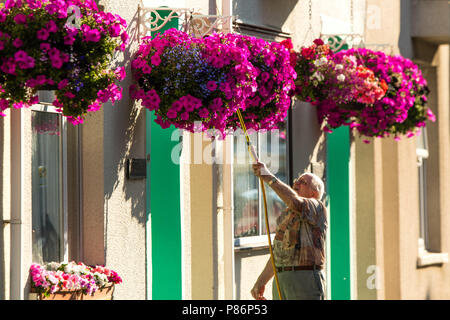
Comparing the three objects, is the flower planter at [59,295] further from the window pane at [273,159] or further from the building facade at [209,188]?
the window pane at [273,159]

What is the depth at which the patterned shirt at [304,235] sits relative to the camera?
779 centimetres

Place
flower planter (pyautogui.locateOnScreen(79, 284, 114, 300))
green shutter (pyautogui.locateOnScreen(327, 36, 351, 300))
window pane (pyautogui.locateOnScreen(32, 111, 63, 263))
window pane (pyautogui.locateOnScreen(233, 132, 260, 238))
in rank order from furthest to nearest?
green shutter (pyautogui.locateOnScreen(327, 36, 351, 300)) → window pane (pyautogui.locateOnScreen(233, 132, 260, 238)) → window pane (pyautogui.locateOnScreen(32, 111, 63, 263)) → flower planter (pyautogui.locateOnScreen(79, 284, 114, 300))

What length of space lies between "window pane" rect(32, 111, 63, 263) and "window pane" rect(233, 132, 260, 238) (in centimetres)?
291

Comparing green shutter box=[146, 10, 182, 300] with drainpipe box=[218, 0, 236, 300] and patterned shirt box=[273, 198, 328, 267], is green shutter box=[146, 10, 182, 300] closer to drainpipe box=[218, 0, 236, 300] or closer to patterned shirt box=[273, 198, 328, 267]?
drainpipe box=[218, 0, 236, 300]

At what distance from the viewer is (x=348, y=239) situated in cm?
1202

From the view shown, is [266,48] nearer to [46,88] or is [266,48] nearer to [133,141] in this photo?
[133,141]

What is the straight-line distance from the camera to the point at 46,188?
281 inches

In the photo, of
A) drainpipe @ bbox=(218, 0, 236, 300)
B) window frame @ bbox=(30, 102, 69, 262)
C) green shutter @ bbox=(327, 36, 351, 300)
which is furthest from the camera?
green shutter @ bbox=(327, 36, 351, 300)

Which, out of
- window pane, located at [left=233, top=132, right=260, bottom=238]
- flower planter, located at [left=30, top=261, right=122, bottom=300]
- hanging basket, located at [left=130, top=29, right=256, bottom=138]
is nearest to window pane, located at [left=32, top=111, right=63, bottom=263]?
flower planter, located at [left=30, top=261, right=122, bottom=300]

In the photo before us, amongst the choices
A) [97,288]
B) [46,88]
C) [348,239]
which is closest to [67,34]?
[46,88]

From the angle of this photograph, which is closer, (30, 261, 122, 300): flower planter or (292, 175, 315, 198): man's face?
(30, 261, 122, 300): flower planter

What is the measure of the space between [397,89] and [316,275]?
3.52 metres

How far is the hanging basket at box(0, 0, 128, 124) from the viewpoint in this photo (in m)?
5.64

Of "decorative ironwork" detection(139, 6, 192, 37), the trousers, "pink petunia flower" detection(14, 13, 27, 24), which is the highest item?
"decorative ironwork" detection(139, 6, 192, 37)
